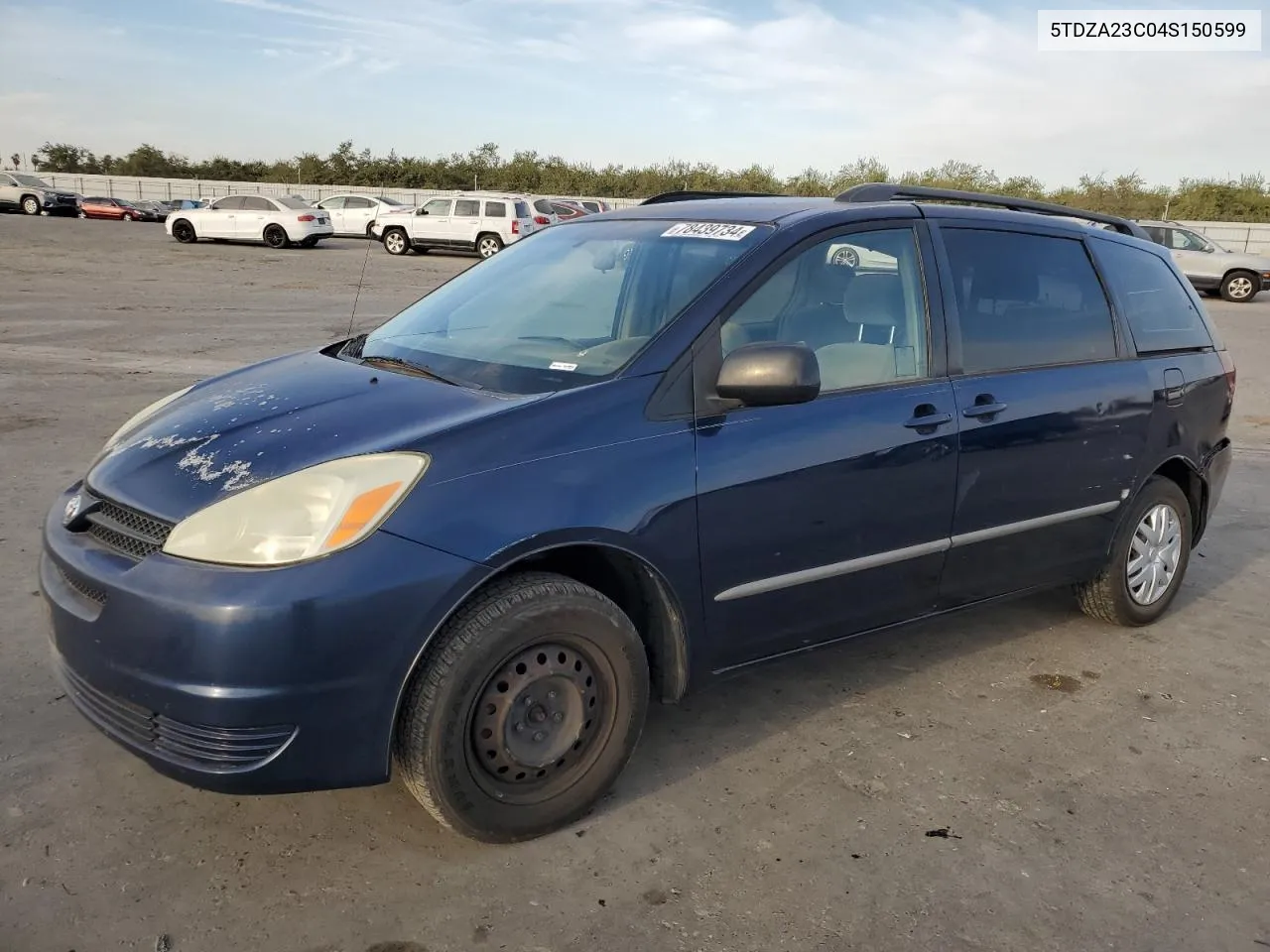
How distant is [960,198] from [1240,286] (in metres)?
23.4

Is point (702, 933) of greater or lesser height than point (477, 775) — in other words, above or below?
below

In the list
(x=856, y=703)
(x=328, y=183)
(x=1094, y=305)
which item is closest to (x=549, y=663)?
(x=856, y=703)

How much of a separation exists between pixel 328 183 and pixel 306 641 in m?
67.8

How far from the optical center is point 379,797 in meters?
2.96

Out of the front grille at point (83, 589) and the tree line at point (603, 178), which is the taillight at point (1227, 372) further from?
the tree line at point (603, 178)

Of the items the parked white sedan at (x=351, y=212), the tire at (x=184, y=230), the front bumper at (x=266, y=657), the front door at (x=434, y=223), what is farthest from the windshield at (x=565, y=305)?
the parked white sedan at (x=351, y=212)

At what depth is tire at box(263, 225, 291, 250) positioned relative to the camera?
29.1 m

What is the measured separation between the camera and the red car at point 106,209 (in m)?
41.1

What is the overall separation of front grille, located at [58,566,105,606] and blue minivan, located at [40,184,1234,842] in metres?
0.03

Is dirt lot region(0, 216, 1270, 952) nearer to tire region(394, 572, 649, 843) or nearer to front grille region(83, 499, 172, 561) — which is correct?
tire region(394, 572, 649, 843)

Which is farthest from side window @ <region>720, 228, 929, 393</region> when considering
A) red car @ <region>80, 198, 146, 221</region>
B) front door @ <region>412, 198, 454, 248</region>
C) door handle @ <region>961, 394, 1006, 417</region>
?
red car @ <region>80, 198, 146, 221</region>

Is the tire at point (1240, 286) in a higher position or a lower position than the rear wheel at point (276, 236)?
higher

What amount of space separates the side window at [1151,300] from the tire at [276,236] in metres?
28.1

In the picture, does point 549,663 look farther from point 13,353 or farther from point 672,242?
point 13,353
